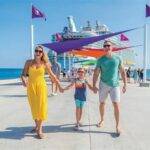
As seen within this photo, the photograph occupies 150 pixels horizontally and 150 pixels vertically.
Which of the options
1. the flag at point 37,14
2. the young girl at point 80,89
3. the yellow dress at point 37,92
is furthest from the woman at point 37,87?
the flag at point 37,14

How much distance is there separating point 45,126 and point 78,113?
2.43 feet

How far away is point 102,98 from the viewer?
8.17 meters

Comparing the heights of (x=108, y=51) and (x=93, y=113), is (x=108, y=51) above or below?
above

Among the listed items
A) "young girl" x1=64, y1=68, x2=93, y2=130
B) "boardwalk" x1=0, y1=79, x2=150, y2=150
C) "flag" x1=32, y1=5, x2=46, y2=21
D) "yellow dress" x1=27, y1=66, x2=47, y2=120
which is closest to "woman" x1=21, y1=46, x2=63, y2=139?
"yellow dress" x1=27, y1=66, x2=47, y2=120

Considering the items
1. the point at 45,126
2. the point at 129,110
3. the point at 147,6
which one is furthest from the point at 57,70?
the point at 147,6

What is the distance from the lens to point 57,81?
8023 mm

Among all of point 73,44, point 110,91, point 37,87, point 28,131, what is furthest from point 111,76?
point 73,44

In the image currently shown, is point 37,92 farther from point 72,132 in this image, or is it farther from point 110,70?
point 110,70

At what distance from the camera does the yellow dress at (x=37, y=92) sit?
7.53 m

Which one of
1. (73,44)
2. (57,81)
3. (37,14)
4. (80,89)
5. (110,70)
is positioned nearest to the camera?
(110,70)

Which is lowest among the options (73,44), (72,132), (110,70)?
(72,132)

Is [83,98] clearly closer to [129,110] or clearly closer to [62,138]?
[62,138]

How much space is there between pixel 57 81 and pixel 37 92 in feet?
1.95

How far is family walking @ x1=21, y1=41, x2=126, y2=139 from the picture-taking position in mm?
7539
